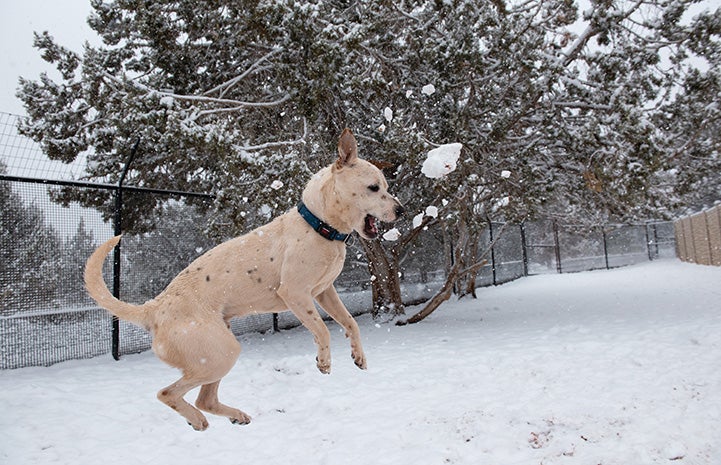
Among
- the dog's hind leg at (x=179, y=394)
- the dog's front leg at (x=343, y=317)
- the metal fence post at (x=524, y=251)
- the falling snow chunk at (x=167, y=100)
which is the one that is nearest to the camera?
the dog's hind leg at (x=179, y=394)

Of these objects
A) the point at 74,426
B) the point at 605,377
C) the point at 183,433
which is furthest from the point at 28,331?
the point at 605,377

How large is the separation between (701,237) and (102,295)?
3322cm

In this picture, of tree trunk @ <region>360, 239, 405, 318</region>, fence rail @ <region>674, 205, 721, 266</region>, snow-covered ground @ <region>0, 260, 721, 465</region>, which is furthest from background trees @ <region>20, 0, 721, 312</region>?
fence rail @ <region>674, 205, 721, 266</region>

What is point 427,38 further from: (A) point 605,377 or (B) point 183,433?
(B) point 183,433

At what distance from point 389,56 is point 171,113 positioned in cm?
559

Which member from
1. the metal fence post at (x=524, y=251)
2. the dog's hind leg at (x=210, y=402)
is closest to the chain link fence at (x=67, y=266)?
the dog's hind leg at (x=210, y=402)

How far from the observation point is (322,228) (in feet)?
5.38

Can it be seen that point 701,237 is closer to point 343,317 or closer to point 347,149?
point 343,317

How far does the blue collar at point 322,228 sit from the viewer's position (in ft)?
5.37

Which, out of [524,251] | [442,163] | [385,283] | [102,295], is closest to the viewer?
[442,163]

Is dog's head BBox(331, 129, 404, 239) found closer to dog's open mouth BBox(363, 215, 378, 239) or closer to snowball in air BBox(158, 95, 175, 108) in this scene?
dog's open mouth BBox(363, 215, 378, 239)

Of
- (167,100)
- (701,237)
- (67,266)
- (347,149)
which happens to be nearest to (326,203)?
(347,149)

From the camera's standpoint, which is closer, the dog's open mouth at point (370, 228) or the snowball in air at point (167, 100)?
the dog's open mouth at point (370, 228)

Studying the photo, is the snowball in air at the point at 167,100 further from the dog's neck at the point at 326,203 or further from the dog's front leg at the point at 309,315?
the dog's front leg at the point at 309,315
